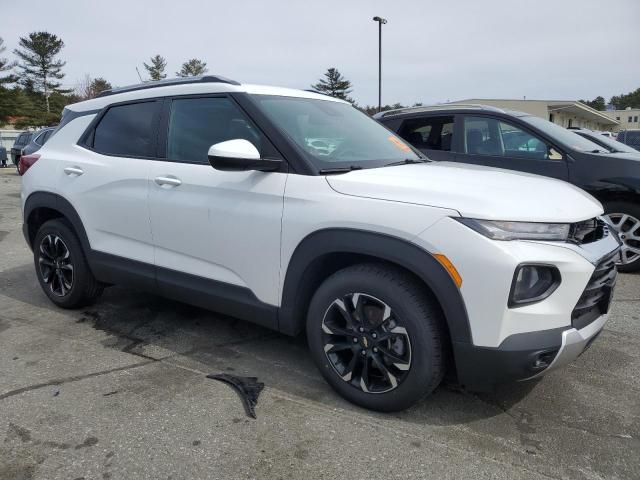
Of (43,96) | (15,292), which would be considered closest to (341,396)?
(15,292)

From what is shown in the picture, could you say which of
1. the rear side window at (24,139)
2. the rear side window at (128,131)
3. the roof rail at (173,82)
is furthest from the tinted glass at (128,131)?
the rear side window at (24,139)

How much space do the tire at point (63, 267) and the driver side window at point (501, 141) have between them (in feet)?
13.4

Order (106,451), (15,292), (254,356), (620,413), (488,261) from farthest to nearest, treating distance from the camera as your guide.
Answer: (15,292) → (254,356) → (620,413) → (106,451) → (488,261)

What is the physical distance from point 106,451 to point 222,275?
114cm

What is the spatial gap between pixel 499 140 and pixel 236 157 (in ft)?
12.7

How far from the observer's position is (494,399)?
284cm

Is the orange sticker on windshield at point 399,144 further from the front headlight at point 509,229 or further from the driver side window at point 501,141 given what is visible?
the driver side window at point 501,141

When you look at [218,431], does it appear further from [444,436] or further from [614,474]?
[614,474]

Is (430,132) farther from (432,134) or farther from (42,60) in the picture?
(42,60)

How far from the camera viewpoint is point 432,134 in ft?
19.9

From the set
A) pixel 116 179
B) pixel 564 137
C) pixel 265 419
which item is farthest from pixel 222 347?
pixel 564 137

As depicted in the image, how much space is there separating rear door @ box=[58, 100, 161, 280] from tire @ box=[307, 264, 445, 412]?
1.46 m

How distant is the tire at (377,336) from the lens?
243 cm

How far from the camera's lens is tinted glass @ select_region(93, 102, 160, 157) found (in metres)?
3.58
